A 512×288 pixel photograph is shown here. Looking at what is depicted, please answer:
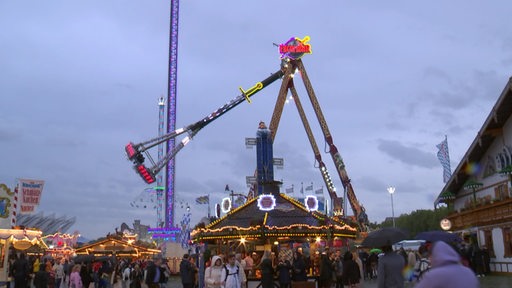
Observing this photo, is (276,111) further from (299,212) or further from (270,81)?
(299,212)

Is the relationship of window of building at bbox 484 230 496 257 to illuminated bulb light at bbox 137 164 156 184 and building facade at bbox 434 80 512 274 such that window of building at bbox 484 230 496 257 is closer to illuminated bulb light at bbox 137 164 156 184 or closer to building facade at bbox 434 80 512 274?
building facade at bbox 434 80 512 274

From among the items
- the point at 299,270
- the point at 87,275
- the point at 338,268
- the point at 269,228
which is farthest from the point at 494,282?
the point at 87,275

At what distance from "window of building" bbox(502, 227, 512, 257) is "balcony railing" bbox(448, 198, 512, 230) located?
0.66 m

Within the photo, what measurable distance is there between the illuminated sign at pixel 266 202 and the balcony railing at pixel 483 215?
409 inches

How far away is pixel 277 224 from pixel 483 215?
1164 cm

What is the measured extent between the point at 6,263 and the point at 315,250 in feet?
46.9

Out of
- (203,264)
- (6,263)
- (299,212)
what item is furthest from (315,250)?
(6,263)

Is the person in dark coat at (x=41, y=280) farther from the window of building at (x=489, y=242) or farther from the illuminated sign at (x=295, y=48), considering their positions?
the illuminated sign at (x=295, y=48)

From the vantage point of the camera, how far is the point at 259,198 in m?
24.0

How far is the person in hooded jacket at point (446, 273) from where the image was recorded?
3693mm

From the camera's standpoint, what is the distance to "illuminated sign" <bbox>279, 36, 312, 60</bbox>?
54531mm

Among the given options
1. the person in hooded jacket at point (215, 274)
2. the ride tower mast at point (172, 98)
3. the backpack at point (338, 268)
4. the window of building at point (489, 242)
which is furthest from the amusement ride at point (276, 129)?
the person in hooded jacket at point (215, 274)

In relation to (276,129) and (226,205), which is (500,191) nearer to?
(226,205)

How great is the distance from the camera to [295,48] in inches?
2152
